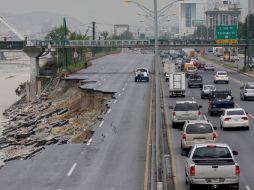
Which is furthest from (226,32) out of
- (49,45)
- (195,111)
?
(195,111)

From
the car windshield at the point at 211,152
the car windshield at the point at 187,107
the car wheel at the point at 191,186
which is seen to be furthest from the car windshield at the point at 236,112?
the car wheel at the point at 191,186

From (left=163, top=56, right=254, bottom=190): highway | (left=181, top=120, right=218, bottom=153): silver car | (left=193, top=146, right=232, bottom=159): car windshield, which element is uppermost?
(left=193, top=146, right=232, bottom=159): car windshield

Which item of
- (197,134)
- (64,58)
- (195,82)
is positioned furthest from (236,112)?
(64,58)

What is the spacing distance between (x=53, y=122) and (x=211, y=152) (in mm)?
42185

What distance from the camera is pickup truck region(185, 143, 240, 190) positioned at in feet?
77.1

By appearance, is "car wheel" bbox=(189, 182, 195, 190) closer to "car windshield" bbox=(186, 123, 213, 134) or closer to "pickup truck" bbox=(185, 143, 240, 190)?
"pickup truck" bbox=(185, 143, 240, 190)

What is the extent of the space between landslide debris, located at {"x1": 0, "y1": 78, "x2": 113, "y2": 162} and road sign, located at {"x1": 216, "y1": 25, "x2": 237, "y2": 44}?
37.1 m

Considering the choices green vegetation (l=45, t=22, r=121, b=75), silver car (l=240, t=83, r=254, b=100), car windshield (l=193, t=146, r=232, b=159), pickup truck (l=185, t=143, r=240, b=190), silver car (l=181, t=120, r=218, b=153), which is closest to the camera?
pickup truck (l=185, t=143, r=240, b=190)

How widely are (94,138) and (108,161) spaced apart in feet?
28.4

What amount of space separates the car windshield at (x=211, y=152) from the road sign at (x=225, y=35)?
100 meters

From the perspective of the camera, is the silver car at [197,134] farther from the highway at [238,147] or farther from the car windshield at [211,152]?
the car windshield at [211,152]

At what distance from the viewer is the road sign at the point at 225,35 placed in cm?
12388

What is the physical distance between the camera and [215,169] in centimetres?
2350

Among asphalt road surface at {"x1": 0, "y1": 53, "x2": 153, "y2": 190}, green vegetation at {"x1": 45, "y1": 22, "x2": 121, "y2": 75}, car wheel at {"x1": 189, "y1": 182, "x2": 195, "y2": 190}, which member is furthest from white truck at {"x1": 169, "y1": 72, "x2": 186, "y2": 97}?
car wheel at {"x1": 189, "y1": 182, "x2": 195, "y2": 190}
